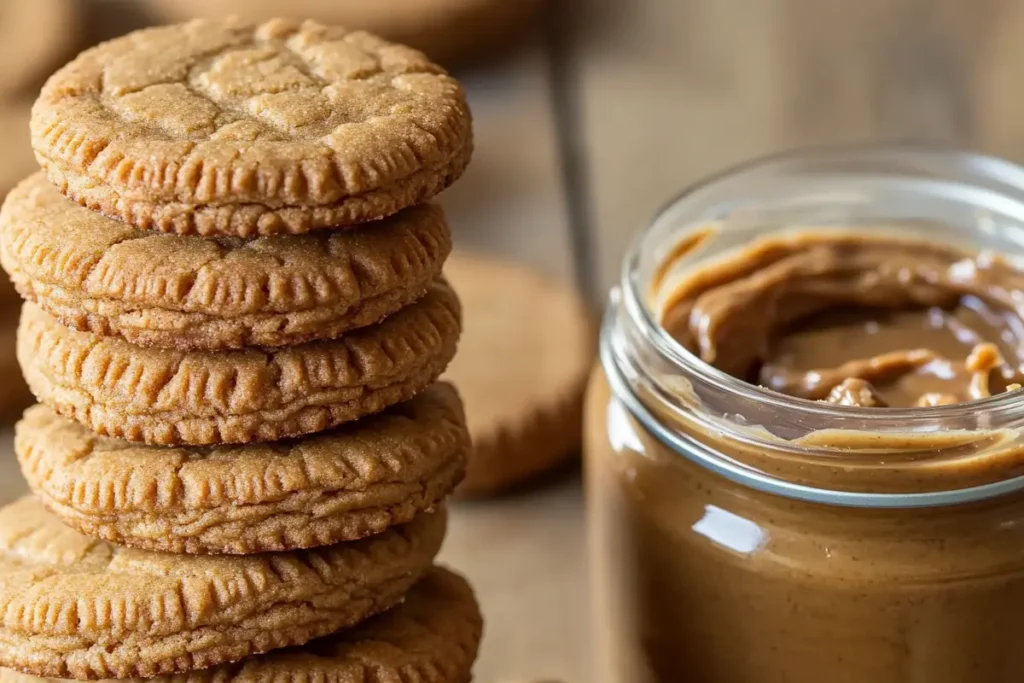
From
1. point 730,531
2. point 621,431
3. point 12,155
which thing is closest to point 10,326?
point 12,155

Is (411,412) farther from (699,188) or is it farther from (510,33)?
(510,33)

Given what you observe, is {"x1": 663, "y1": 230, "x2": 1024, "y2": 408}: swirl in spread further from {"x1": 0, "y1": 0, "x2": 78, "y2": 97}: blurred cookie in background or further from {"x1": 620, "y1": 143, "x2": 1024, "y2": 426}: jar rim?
{"x1": 0, "y1": 0, "x2": 78, "y2": 97}: blurred cookie in background

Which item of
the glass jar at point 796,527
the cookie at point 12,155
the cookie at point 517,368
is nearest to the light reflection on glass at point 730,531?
the glass jar at point 796,527

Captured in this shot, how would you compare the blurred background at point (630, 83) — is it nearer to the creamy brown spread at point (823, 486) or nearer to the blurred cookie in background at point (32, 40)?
the blurred cookie in background at point (32, 40)

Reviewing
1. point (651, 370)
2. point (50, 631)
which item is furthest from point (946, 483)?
point (50, 631)

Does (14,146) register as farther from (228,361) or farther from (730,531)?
(730,531)

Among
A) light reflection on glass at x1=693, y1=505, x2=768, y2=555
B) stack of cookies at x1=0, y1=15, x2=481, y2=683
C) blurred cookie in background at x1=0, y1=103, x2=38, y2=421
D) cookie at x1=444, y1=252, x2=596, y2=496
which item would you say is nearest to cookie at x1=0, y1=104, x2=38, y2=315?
blurred cookie in background at x1=0, y1=103, x2=38, y2=421
